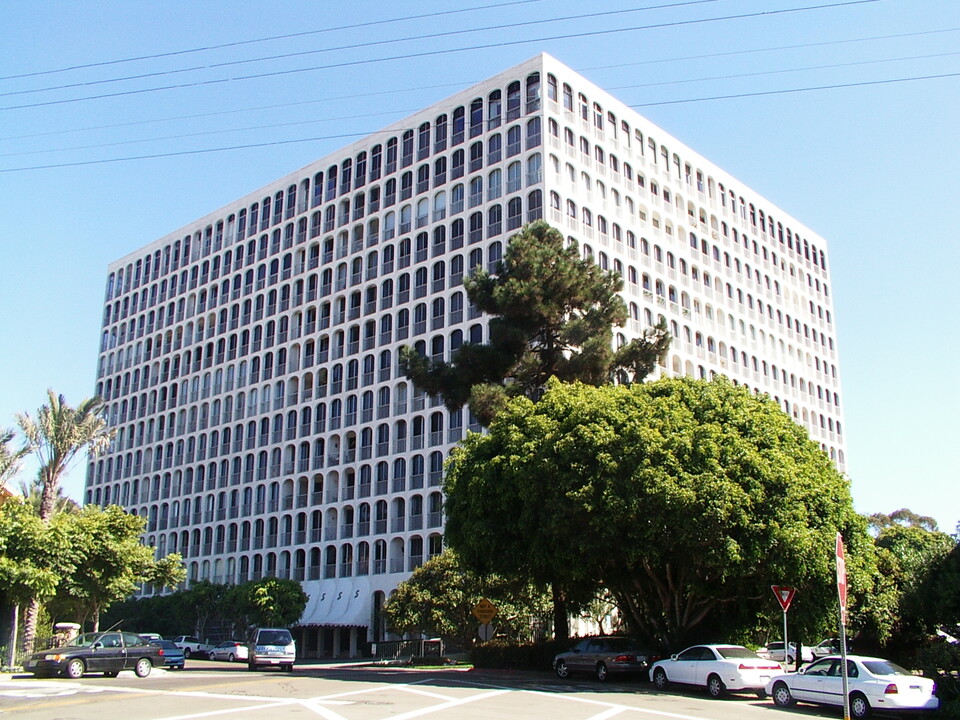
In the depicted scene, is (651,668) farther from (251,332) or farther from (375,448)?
(251,332)

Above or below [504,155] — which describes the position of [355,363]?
below

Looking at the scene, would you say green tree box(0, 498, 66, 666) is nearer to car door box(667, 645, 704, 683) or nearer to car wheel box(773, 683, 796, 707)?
car door box(667, 645, 704, 683)

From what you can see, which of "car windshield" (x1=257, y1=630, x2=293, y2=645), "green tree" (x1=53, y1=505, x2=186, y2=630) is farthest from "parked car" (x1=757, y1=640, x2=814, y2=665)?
"green tree" (x1=53, y1=505, x2=186, y2=630)

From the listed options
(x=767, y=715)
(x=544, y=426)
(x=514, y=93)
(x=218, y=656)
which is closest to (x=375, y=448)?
→ (x=218, y=656)

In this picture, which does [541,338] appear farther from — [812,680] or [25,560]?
[25,560]

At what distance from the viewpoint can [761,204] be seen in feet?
267

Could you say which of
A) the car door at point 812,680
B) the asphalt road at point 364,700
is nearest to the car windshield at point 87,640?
the asphalt road at point 364,700

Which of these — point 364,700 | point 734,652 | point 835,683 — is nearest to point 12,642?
point 364,700

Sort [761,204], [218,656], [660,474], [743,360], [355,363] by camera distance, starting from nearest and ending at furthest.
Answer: [660,474], [218,656], [355,363], [743,360], [761,204]

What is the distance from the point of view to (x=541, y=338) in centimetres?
3819

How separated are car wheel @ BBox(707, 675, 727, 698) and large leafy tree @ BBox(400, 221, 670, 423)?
47.0ft

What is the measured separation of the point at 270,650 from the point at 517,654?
10661mm

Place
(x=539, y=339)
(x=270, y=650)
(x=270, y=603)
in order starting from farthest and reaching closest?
(x=270, y=603) < (x=539, y=339) < (x=270, y=650)

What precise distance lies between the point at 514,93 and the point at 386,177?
12.8 meters
